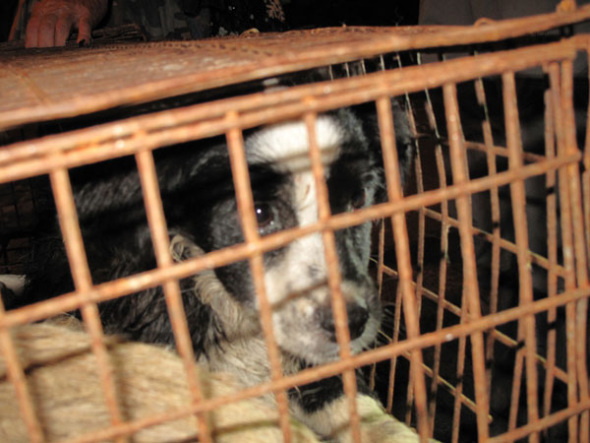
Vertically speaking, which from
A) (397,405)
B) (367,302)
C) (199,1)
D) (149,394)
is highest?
(199,1)

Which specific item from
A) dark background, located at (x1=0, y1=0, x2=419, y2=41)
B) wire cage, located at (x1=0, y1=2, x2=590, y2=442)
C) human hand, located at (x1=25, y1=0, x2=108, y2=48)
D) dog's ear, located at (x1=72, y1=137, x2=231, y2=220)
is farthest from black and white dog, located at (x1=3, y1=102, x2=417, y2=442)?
dark background, located at (x1=0, y1=0, x2=419, y2=41)

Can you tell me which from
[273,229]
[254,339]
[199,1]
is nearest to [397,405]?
[254,339]

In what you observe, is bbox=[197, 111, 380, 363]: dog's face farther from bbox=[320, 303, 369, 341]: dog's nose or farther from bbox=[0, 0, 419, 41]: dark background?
bbox=[0, 0, 419, 41]: dark background

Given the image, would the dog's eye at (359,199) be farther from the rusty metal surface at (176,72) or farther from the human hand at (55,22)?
the human hand at (55,22)

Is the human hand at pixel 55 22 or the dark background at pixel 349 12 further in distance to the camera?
the dark background at pixel 349 12

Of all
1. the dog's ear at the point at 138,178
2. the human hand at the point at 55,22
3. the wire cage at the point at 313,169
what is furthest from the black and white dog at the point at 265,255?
the human hand at the point at 55,22

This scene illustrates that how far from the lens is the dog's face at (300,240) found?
1083mm

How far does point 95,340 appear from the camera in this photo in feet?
1.65

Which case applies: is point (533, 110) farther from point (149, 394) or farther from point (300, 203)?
point (149, 394)

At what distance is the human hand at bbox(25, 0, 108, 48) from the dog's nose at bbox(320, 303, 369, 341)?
1.47 m

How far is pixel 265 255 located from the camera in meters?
1.16

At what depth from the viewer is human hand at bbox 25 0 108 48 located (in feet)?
6.63

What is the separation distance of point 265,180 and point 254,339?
1.47 ft

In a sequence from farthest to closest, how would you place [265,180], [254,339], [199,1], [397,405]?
[199,1] → [397,405] → [254,339] → [265,180]
